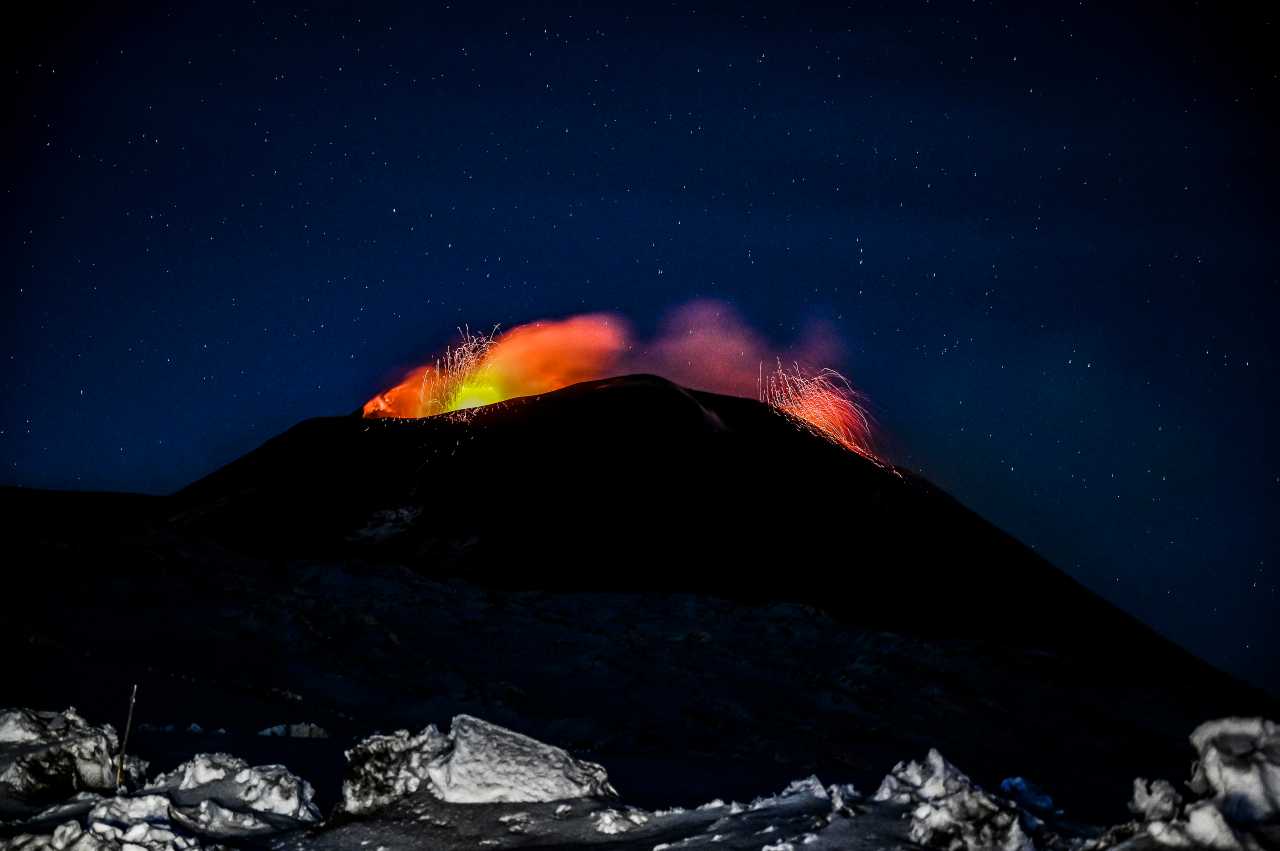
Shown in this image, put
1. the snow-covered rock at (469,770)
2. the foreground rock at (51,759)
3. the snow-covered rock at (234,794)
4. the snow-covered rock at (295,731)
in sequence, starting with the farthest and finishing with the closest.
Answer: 1. the snow-covered rock at (295,731)
2. the foreground rock at (51,759)
3. the snow-covered rock at (469,770)
4. the snow-covered rock at (234,794)

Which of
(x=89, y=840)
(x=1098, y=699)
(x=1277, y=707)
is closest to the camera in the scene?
(x=89, y=840)

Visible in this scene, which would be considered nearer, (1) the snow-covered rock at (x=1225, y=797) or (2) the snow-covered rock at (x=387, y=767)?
(1) the snow-covered rock at (x=1225, y=797)

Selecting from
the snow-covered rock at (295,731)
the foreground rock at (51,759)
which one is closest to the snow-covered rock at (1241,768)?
the foreground rock at (51,759)

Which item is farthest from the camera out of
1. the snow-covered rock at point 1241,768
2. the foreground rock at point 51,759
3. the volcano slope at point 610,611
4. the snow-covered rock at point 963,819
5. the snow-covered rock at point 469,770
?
the volcano slope at point 610,611

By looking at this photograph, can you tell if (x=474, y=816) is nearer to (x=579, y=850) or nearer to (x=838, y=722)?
(x=579, y=850)

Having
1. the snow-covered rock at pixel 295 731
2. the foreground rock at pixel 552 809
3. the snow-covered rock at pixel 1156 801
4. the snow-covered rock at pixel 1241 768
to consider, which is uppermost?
the snow-covered rock at pixel 1241 768

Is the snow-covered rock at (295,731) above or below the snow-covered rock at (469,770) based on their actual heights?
below

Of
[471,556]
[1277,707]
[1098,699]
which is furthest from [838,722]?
[1277,707]

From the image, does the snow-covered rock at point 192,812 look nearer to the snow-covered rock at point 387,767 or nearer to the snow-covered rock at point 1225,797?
the snow-covered rock at point 387,767
